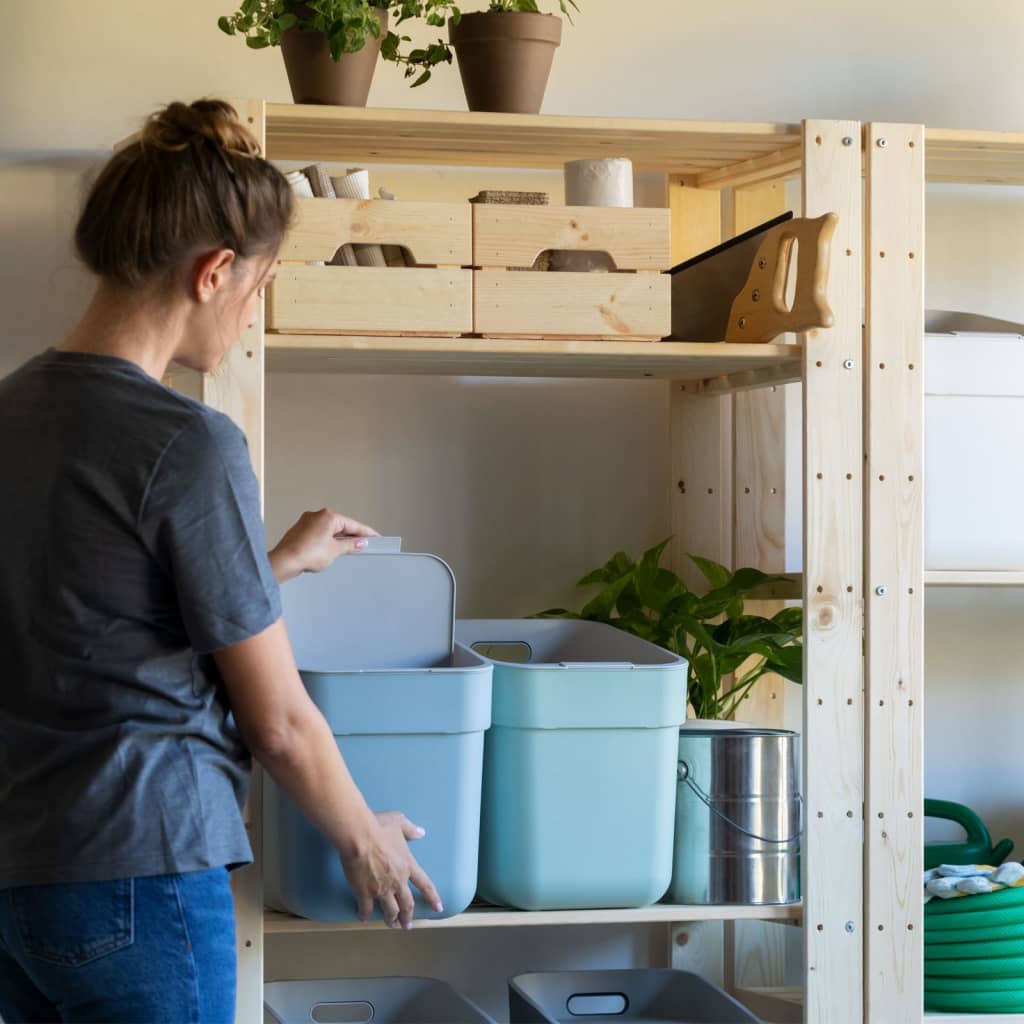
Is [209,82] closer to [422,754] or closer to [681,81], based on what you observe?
[681,81]

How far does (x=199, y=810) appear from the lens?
1.12 m

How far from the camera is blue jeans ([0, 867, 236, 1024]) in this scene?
1.08 m

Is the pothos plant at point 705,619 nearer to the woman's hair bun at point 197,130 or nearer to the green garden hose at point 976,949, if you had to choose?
the green garden hose at point 976,949

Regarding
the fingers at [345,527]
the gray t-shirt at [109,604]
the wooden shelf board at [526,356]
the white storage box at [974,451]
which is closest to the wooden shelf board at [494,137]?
the wooden shelf board at [526,356]

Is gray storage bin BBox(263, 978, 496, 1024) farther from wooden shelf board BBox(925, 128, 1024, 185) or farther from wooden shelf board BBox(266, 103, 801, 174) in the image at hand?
wooden shelf board BBox(925, 128, 1024, 185)

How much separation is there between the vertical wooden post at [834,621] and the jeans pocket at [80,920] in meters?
0.97

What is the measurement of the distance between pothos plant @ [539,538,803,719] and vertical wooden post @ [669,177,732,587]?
73 mm

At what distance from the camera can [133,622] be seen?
1.10 meters

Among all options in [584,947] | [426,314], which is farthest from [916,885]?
[426,314]

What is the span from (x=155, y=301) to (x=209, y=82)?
3.69 ft

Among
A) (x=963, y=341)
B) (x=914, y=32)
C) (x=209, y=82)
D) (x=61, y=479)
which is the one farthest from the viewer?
(x=914, y=32)

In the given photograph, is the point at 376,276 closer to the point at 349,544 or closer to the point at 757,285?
the point at 349,544

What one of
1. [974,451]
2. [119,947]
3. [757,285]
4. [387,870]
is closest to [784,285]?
[757,285]

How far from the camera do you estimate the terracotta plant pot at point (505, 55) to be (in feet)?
5.90
